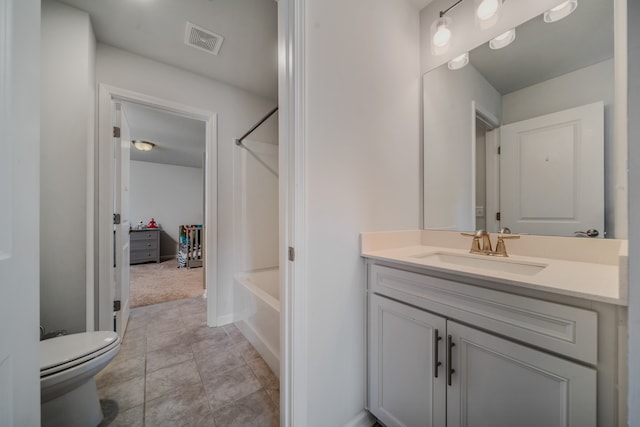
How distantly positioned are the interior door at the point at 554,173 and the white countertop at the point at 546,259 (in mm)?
62

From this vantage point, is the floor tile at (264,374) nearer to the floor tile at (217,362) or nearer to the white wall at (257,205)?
the floor tile at (217,362)

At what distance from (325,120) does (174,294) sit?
10.3ft

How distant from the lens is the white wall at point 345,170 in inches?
37.9

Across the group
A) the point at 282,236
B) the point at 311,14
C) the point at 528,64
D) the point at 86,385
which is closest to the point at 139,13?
the point at 311,14

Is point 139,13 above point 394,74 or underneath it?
above

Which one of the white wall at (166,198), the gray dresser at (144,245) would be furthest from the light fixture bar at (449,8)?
the gray dresser at (144,245)

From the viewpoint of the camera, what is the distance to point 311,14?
37.6 inches

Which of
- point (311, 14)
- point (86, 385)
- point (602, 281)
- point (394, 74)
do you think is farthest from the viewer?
point (394, 74)

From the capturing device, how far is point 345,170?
42.4 inches

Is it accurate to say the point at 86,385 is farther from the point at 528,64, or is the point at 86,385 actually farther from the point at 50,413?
the point at 528,64

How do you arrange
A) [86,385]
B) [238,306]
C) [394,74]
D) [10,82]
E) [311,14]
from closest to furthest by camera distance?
[10,82] < [311,14] < [86,385] < [394,74] < [238,306]

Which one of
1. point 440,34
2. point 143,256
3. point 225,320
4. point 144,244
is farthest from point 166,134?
point 440,34

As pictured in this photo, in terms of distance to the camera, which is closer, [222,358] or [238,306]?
→ [222,358]

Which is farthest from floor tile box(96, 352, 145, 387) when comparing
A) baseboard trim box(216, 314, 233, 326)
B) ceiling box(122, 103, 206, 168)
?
ceiling box(122, 103, 206, 168)
